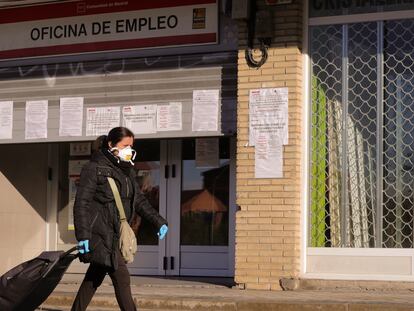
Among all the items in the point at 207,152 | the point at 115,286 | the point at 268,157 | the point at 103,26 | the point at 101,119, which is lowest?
the point at 115,286

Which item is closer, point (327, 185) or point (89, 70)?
point (327, 185)

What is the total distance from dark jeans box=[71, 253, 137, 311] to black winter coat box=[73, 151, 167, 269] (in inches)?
4.8

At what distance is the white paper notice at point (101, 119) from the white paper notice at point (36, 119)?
67cm

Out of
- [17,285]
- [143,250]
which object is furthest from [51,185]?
[17,285]

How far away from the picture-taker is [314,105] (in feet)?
34.2

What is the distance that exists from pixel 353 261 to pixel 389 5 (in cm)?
289

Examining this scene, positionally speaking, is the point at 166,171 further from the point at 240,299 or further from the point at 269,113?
the point at 240,299

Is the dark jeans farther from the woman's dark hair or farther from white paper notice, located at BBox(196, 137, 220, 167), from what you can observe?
white paper notice, located at BBox(196, 137, 220, 167)

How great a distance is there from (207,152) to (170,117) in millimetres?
1546

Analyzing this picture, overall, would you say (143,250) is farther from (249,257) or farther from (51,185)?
(249,257)

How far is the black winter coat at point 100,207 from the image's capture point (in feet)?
24.2

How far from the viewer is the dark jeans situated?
748 centimetres

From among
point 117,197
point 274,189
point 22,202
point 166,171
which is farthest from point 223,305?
point 22,202

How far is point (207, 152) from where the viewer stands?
491 inches
